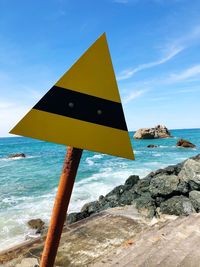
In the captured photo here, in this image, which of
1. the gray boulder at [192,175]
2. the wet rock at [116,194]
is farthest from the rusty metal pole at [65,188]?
the wet rock at [116,194]

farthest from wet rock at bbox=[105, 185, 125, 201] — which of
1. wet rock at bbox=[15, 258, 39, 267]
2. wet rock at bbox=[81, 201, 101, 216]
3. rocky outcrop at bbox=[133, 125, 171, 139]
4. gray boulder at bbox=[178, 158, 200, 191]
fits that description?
rocky outcrop at bbox=[133, 125, 171, 139]

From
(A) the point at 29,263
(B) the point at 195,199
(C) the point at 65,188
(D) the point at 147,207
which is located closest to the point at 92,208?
(D) the point at 147,207

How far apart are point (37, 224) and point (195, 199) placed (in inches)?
237

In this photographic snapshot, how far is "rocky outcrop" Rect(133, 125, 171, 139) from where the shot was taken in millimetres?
72875

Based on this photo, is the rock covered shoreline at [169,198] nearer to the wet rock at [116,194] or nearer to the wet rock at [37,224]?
the wet rock at [116,194]

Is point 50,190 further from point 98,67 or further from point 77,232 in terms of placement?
point 98,67

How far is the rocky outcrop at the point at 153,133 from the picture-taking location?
239 ft

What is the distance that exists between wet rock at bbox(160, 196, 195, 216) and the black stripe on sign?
22.3 feet

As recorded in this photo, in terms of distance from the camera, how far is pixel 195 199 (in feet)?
25.2

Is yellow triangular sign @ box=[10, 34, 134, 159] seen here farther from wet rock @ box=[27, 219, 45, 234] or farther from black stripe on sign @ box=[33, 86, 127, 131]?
wet rock @ box=[27, 219, 45, 234]

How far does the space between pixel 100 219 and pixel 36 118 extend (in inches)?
240

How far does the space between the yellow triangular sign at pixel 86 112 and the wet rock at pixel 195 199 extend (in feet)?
23.1

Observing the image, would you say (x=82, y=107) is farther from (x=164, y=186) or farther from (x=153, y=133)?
(x=153, y=133)

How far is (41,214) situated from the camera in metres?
11.0
